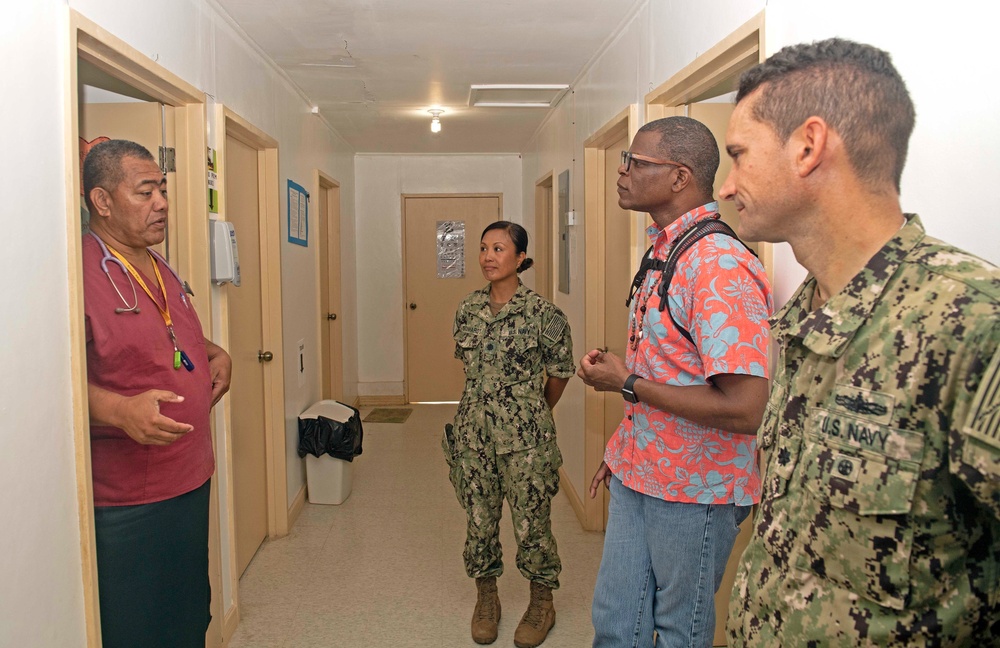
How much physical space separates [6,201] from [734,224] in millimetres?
2095

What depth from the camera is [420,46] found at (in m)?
3.38

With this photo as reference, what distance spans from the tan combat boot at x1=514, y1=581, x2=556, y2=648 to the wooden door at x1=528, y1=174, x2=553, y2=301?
3.12 metres

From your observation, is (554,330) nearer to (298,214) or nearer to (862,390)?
(862,390)

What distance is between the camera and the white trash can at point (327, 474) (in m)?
4.15

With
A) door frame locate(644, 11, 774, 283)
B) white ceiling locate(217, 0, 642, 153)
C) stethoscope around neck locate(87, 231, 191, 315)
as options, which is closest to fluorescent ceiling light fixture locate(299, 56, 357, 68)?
white ceiling locate(217, 0, 642, 153)

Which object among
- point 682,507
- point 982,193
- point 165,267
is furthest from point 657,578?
point 165,267

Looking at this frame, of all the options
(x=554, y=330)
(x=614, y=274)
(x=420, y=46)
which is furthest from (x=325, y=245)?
(x=554, y=330)

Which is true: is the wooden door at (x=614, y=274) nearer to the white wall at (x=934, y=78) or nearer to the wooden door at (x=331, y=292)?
the white wall at (x=934, y=78)

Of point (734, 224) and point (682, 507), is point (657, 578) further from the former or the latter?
point (734, 224)

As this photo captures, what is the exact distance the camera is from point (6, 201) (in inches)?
55.5

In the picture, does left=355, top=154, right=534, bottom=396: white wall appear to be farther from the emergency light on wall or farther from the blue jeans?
the blue jeans

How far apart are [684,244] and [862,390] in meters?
0.81

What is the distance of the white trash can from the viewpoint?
4.15m

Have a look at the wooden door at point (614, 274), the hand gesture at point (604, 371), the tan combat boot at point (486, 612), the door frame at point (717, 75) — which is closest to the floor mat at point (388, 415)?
the wooden door at point (614, 274)
